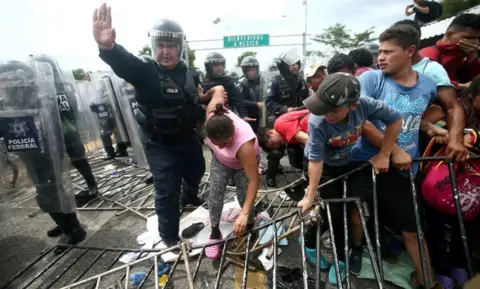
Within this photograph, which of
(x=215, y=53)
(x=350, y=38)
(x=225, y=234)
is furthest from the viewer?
(x=350, y=38)

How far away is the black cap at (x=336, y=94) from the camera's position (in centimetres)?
140

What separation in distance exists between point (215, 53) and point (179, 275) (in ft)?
12.0

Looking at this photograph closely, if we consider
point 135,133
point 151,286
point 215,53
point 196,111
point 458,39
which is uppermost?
point 215,53

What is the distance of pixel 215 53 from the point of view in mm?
4652

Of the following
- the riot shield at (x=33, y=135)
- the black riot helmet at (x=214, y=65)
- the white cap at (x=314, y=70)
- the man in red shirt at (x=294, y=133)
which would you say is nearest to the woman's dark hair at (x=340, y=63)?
the white cap at (x=314, y=70)

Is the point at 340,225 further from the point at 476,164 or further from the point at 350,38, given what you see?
the point at 350,38

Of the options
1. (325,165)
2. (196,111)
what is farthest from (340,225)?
(196,111)

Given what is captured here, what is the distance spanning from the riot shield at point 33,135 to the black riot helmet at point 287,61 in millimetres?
3004

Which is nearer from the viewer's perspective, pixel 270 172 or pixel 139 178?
pixel 270 172

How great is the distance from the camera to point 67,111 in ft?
10.1

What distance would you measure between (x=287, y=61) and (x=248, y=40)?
44.6 ft

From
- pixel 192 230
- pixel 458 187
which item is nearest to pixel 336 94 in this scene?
pixel 458 187

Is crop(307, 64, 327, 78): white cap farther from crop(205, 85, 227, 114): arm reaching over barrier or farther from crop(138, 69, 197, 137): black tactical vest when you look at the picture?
crop(138, 69, 197, 137): black tactical vest

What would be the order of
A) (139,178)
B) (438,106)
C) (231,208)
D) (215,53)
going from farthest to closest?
(215,53)
(139,178)
(231,208)
(438,106)
